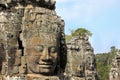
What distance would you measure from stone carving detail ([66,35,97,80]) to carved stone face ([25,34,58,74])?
5.81 m

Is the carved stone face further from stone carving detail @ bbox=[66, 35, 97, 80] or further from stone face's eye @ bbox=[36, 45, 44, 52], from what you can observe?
stone carving detail @ bbox=[66, 35, 97, 80]

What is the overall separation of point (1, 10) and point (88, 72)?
887cm

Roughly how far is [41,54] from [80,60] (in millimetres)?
7325

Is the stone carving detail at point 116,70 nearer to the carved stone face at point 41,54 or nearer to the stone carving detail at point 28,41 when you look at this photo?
the stone carving detail at point 28,41

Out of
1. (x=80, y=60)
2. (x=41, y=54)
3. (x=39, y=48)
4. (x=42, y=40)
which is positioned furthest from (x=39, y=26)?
→ (x=80, y=60)

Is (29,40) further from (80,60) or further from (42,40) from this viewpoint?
(80,60)

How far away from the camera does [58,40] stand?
9.95 meters

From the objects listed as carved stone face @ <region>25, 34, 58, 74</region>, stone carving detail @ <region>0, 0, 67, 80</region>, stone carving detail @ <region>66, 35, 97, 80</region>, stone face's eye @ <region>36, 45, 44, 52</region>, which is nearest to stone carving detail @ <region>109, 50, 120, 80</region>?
stone carving detail @ <region>66, 35, 97, 80</region>

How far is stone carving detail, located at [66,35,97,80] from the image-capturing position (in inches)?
650

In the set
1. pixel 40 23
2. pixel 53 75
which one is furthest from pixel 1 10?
pixel 53 75

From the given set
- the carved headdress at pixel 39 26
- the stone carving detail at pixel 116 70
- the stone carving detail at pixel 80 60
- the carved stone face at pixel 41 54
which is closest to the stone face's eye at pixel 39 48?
the carved stone face at pixel 41 54

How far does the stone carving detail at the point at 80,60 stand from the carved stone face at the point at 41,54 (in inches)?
229

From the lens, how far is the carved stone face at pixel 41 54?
962 cm

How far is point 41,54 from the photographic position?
9648mm
